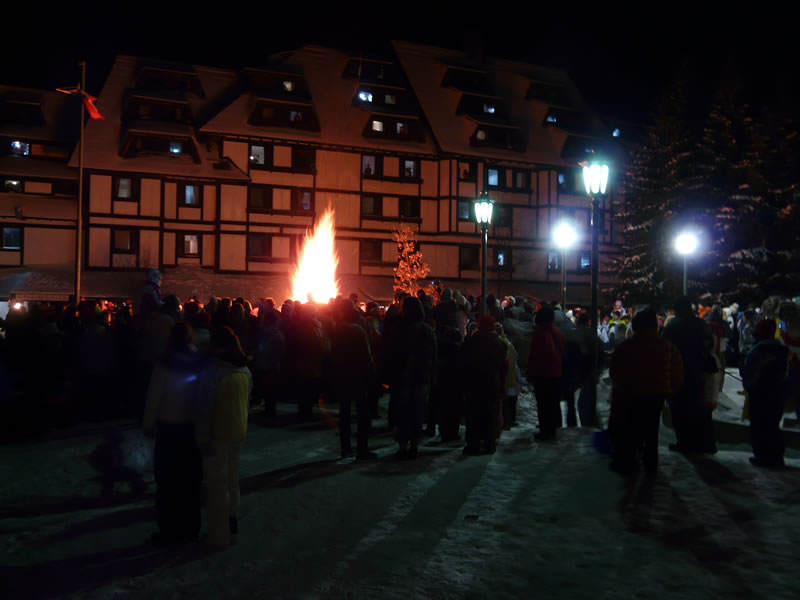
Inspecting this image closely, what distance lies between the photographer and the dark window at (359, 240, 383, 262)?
138 ft

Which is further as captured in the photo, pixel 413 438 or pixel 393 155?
pixel 393 155

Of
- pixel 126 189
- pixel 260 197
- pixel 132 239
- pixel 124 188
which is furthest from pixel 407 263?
pixel 124 188

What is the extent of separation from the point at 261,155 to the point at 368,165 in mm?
6303

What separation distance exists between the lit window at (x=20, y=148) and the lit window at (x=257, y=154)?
39.8 ft

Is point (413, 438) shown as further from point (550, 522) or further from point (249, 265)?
point (249, 265)

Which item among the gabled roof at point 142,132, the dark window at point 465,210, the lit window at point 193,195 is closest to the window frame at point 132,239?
the gabled roof at point 142,132

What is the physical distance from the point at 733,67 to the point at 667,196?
7370 millimetres

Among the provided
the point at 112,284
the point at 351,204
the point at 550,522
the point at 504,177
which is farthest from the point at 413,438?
the point at 504,177

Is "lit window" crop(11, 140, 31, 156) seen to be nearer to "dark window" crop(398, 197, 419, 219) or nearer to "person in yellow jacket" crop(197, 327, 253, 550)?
"dark window" crop(398, 197, 419, 219)

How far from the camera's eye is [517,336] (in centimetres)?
1479

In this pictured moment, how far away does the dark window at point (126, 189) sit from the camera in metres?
37.4

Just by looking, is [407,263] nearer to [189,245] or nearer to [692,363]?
[189,245]

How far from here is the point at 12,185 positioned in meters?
37.6

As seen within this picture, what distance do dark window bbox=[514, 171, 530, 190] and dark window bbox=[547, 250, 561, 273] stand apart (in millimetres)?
4607
